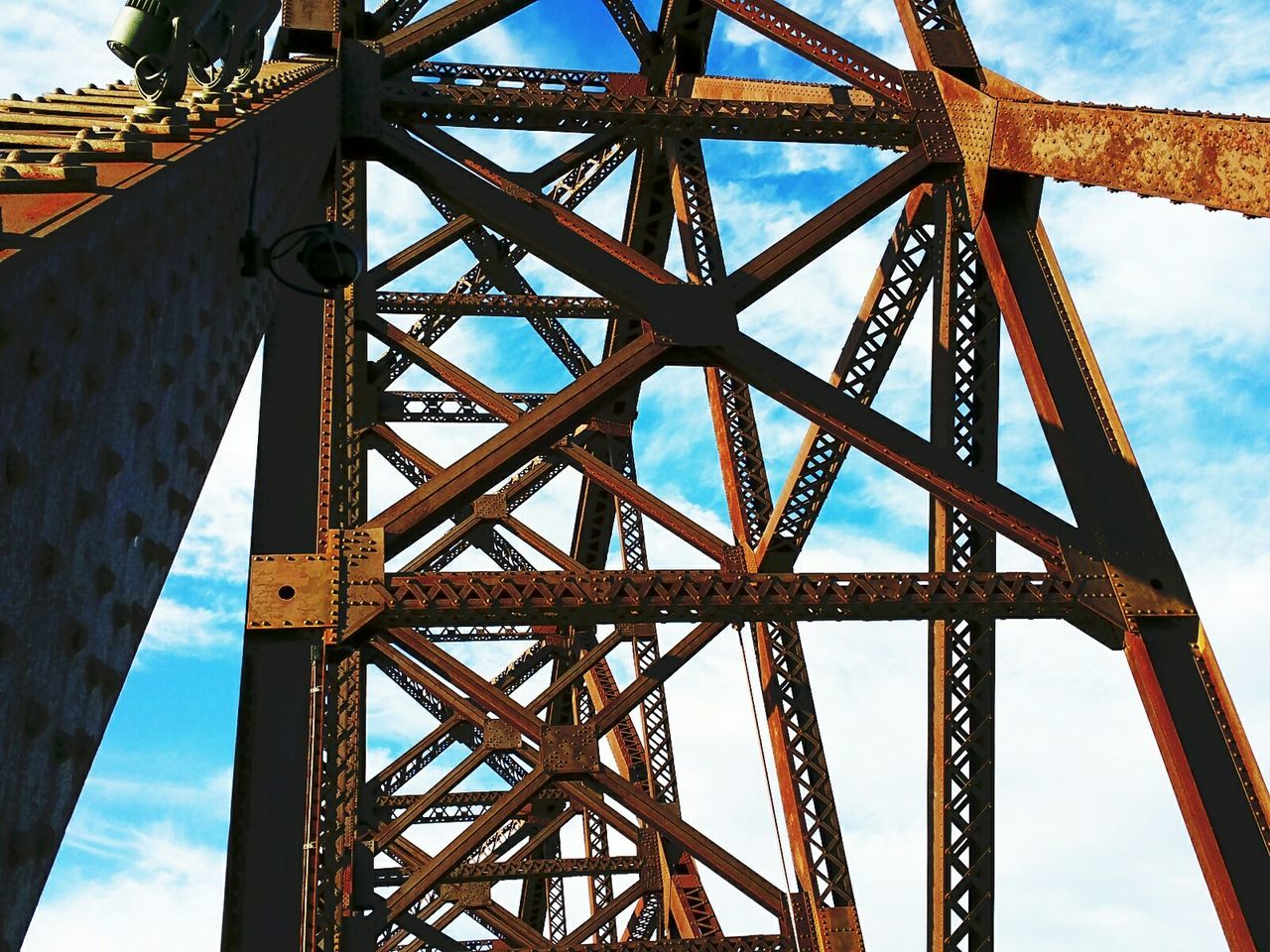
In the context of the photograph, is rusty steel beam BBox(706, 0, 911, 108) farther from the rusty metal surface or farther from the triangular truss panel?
the rusty metal surface

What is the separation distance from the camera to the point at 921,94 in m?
7.79

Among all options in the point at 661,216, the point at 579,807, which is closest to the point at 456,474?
the point at 661,216

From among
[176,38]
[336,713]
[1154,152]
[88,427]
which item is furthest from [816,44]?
[88,427]

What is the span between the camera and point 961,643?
23.5ft

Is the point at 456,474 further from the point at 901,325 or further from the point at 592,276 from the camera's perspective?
the point at 901,325

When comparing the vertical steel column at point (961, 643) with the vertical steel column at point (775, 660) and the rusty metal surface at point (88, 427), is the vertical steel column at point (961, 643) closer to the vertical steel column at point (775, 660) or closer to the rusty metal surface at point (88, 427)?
the vertical steel column at point (775, 660)

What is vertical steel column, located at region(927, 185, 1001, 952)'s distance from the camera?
6.89 m

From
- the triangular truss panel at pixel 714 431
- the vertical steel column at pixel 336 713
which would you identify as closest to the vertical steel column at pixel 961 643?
the triangular truss panel at pixel 714 431

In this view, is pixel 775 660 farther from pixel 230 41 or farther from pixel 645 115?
pixel 230 41

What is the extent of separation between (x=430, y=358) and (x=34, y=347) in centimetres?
985

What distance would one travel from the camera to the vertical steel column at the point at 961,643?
22.6ft

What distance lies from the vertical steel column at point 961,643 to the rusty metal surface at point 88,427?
5115 mm

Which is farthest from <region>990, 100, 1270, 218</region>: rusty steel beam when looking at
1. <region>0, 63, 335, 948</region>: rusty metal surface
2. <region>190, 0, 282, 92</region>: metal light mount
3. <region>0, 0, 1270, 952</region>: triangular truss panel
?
<region>0, 63, 335, 948</region>: rusty metal surface

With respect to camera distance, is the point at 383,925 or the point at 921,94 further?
the point at 383,925
